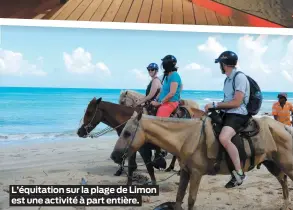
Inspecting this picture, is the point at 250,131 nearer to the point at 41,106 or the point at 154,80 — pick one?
the point at 154,80

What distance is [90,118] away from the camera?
3.99 meters

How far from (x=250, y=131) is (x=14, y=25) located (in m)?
2.31

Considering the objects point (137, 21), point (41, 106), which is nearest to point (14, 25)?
point (41, 106)

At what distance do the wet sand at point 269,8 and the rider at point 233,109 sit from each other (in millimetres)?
1004

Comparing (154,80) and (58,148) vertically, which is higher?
(154,80)

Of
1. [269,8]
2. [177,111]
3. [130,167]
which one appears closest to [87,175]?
[130,167]

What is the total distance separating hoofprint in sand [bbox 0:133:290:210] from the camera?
11.6 ft

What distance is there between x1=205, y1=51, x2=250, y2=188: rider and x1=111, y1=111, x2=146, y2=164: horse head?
1.91 ft

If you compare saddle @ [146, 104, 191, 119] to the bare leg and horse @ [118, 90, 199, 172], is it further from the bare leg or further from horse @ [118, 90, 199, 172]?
the bare leg

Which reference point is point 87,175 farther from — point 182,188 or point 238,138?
point 238,138

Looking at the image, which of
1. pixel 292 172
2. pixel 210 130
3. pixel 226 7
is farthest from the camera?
pixel 226 7

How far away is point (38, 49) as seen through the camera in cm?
357

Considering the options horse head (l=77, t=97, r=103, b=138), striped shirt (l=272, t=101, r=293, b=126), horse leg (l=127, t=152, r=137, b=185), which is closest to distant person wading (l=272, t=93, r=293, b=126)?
striped shirt (l=272, t=101, r=293, b=126)

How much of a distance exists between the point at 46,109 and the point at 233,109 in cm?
176
